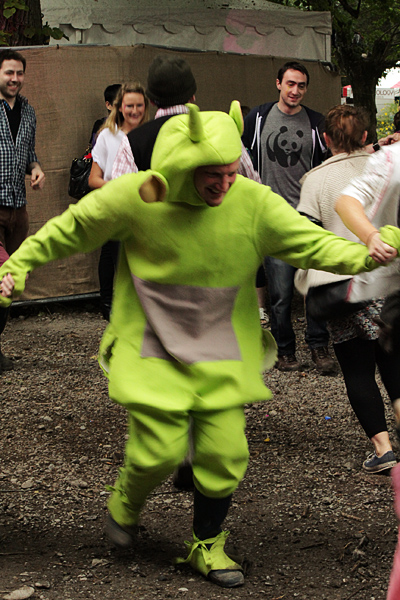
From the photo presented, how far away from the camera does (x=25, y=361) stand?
22.9ft

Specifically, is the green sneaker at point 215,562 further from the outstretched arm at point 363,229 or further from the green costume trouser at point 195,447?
the outstretched arm at point 363,229

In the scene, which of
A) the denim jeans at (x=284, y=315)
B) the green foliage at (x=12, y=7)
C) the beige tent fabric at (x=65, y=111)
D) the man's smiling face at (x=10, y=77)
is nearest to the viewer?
the man's smiling face at (x=10, y=77)

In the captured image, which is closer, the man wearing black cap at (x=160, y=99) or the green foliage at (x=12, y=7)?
the man wearing black cap at (x=160, y=99)

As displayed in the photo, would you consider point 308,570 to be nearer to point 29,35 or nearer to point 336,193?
point 336,193

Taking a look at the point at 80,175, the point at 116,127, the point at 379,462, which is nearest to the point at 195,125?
the point at 379,462

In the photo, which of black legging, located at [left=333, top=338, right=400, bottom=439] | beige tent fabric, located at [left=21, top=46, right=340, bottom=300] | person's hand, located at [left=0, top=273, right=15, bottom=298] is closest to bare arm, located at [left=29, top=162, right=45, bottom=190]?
beige tent fabric, located at [left=21, top=46, right=340, bottom=300]

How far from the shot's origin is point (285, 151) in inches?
270

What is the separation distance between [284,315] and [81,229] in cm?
368

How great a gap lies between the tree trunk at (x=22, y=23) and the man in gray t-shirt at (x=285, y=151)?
10.5ft

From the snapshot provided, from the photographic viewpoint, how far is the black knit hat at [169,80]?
175 inches

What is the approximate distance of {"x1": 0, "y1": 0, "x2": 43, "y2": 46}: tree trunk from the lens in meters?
8.62

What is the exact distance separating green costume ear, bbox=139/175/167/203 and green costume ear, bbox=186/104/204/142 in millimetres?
198

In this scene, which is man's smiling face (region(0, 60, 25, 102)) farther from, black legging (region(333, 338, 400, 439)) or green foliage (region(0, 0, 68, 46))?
black legging (region(333, 338, 400, 439))

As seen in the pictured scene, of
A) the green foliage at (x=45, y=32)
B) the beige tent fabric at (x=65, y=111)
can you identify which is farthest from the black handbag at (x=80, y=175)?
the green foliage at (x=45, y=32)
